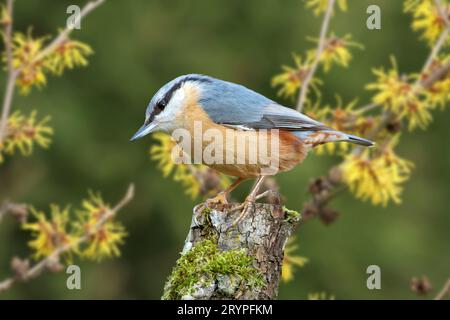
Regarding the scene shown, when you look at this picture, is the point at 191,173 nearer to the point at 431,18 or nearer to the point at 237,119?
the point at 237,119

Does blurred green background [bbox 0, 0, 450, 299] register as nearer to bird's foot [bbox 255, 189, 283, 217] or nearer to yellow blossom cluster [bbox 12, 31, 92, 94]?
yellow blossom cluster [bbox 12, 31, 92, 94]

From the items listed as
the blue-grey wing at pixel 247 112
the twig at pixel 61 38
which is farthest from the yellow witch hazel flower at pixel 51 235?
the blue-grey wing at pixel 247 112

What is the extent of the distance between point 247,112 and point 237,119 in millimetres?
64

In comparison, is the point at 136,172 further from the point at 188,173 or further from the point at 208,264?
the point at 208,264

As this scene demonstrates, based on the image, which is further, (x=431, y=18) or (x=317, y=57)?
(x=431, y=18)

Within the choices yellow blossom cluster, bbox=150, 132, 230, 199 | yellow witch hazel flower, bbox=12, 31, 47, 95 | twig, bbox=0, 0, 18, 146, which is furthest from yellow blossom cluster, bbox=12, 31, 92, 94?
yellow blossom cluster, bbox=150, 132, 230, 199

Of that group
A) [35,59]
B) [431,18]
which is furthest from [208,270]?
[431,18]

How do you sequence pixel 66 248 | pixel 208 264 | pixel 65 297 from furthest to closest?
pixel 65 297 < pixel 66 248 < pixel 208 264

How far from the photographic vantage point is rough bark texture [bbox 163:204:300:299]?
11.2ft

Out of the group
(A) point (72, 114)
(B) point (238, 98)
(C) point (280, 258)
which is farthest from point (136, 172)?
(C) point (280, 258)

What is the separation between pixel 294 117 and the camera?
462 centimetres

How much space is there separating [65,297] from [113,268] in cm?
78

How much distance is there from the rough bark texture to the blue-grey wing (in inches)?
32.1

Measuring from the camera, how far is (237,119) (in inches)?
179
